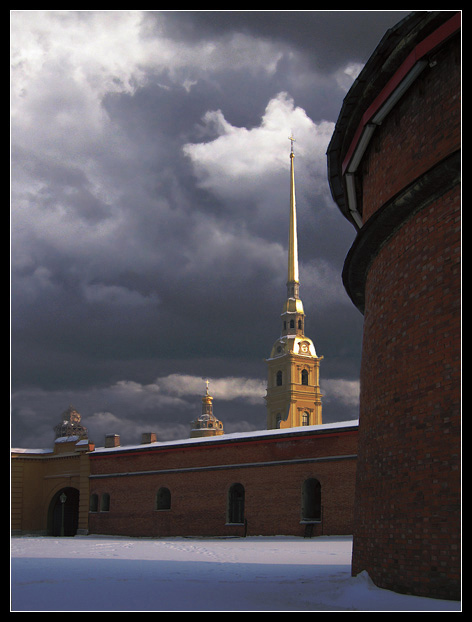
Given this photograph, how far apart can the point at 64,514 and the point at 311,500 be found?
1723 centimetres

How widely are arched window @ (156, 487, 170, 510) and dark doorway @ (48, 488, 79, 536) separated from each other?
26.1ft

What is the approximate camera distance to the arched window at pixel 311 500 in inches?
936

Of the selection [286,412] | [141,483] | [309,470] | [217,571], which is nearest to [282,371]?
[286,412]

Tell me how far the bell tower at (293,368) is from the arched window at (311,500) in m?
56.6

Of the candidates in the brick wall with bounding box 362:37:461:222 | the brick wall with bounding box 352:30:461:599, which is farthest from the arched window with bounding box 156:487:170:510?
the brick wall with bounding box 362:37:461:222

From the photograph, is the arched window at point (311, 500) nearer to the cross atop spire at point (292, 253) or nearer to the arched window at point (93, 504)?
the arched window at point (93, 504)

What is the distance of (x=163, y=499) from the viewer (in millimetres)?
29734

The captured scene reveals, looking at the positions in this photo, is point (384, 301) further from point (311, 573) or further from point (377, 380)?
point (311, 573)

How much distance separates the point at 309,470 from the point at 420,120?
1793 centimetres

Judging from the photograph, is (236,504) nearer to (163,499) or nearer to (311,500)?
(311,500)

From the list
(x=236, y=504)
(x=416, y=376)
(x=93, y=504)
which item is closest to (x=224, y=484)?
(x=236, y=504)

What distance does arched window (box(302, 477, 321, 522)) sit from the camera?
2378 centimetres

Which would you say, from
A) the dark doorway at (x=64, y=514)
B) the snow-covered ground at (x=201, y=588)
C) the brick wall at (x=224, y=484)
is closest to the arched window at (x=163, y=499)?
the brick wall at (x=224, y=484)

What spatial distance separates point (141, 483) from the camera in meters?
30.5
